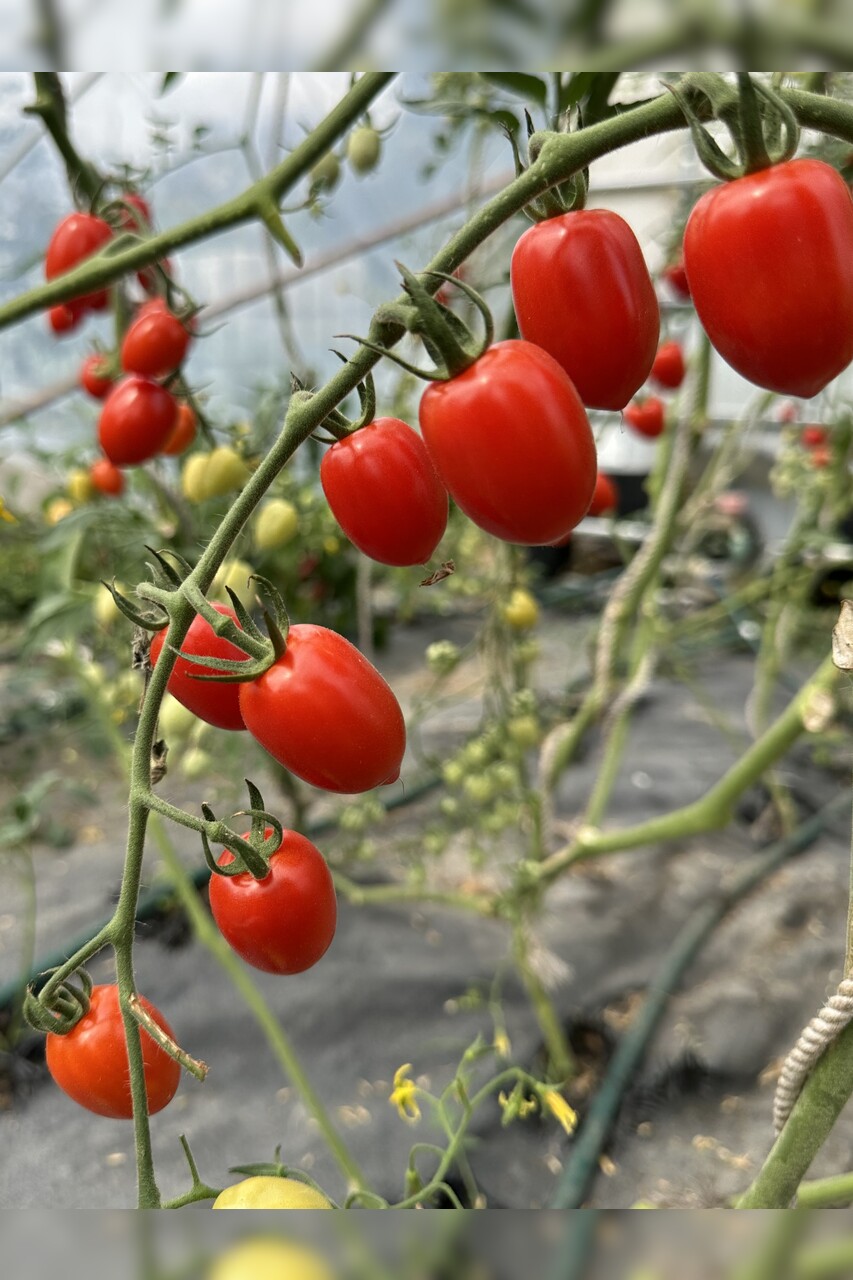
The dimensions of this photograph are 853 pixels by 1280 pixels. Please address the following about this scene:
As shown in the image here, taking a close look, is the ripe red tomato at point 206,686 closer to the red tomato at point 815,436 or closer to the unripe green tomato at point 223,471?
the unripe green tomato at point 223,471

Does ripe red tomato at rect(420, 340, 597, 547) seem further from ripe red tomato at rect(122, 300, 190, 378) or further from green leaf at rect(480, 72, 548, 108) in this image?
ripe red tomato at rect(122, 300, 190, 378)

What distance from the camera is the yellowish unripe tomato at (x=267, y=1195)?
0.81 ft

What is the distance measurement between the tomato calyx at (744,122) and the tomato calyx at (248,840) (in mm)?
200

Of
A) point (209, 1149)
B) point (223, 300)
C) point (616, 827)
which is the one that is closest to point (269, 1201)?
point (209, 1149)

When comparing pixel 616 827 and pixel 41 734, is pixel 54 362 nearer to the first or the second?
pixel 41 734

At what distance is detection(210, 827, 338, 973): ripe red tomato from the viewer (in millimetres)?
284

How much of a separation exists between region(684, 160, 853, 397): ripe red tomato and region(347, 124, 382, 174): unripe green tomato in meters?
0.54

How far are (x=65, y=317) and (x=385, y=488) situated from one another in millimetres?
498

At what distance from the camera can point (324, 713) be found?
263 millimetres

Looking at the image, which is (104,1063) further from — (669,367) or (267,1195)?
(669,367)

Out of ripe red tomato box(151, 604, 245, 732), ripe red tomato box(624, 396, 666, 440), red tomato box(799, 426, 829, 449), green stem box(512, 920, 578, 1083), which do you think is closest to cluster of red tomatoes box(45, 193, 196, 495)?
ripe red tomato box(151, 604, 245, 732)

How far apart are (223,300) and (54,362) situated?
14.1 inches

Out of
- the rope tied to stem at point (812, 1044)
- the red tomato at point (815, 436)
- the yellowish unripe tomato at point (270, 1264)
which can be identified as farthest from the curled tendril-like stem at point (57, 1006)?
the red tomato at point (815, 436)

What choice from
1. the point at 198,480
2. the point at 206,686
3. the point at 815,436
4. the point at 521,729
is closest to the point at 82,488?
the point at 198,480
